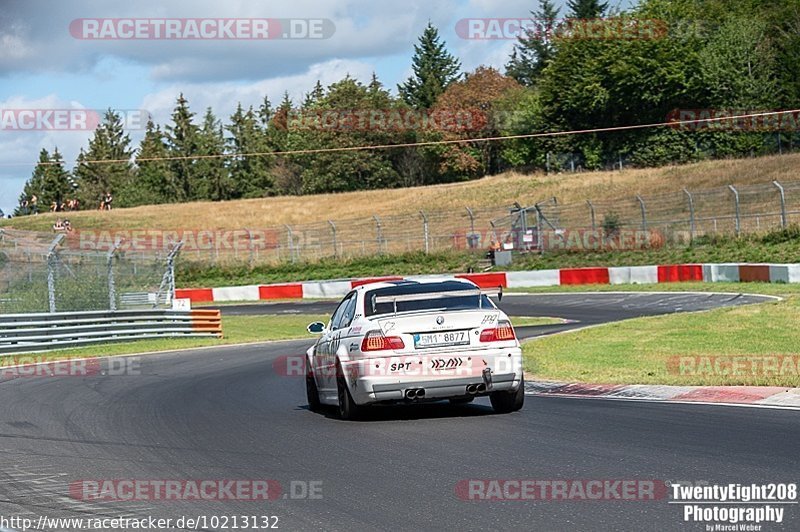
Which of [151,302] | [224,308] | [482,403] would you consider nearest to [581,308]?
[151,302]

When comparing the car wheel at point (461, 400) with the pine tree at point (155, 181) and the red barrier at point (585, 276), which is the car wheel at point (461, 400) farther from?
the pine tree at point (155, 181)

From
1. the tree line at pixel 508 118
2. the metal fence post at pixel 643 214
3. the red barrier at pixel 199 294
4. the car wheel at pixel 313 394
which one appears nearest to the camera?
the car wheel at pixel 313 394

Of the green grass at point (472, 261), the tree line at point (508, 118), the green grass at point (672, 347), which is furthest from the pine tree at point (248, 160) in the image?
the green grass at point (672, 347)

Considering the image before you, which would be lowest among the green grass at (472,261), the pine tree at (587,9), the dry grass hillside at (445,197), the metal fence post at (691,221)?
the green grass at (472,261)

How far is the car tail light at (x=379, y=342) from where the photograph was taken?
11352mm

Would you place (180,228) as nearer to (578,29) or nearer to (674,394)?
(578,29)


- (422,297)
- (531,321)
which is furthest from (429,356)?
(531,321)

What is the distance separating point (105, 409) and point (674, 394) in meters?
6.85

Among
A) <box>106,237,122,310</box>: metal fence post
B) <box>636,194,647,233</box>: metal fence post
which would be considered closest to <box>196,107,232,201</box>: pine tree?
<box>636,194,647,233</box>: metal fence post

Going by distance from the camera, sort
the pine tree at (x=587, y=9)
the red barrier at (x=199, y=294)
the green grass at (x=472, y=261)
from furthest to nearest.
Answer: the pine tree at (x=587, y=9) → the red barrier at (x=199, y=294) → the green grass at (x=472, y=261)

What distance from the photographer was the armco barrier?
3533 centimetres

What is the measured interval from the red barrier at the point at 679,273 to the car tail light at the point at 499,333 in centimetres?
2867

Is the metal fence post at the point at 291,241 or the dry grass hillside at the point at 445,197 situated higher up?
the dry grass hillside at the point at 445,197

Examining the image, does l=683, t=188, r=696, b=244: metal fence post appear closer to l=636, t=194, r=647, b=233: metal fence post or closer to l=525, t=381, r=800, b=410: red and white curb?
l=636, t=194, r=647, b=233: metal fence post
